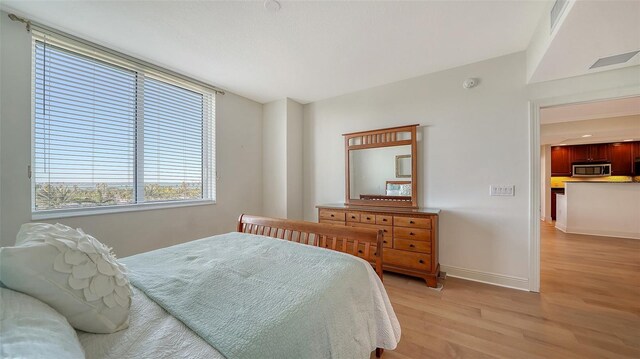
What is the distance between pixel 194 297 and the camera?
96 centimetres

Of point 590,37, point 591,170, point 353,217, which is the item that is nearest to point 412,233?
point 353,217

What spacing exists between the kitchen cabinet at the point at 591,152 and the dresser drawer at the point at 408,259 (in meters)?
7.31

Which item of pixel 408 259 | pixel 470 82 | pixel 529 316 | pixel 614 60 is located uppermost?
pixel 470 82

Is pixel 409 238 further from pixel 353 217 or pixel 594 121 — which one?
pixel 594 121

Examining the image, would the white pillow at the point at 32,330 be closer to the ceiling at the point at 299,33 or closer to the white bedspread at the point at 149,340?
the white bedspread at the point at 149,340

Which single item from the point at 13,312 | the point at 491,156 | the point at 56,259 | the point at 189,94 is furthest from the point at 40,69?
the point at 491,156

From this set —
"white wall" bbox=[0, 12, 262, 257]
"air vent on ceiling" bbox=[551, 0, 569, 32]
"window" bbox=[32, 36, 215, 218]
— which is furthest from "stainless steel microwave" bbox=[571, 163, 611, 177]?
"window" bbox=[32, 36, 215, 218]

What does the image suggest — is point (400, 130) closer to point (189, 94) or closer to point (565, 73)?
point (565, 73)

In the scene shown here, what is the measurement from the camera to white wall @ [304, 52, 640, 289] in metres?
2.41

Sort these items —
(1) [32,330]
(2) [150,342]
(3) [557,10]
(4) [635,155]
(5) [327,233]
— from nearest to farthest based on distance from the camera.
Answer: (1) [32,330], (2) [150,342], (3) [557,10], (5) [327,233], (4) [635,155]

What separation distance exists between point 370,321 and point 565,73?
2.85m

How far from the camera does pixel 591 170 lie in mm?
6203

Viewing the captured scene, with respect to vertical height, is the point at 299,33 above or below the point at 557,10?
above

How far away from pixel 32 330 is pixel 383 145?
318 cm
